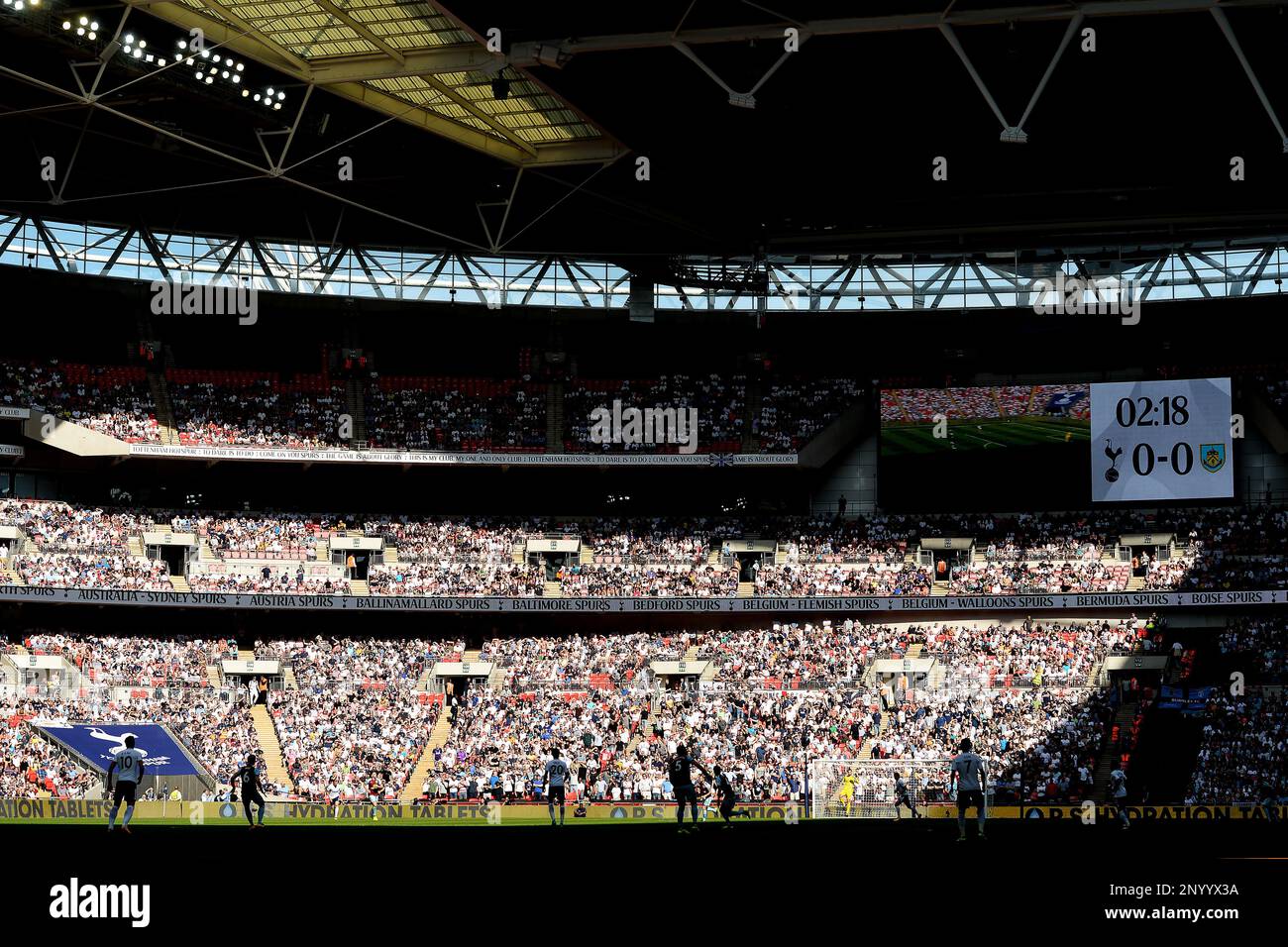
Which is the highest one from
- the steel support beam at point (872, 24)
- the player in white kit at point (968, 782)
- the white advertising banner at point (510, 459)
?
the steel support beam at point (872, 24)

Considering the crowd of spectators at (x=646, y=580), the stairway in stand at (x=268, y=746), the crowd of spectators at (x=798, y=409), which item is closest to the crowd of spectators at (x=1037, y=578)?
the crowd of spectators at (x=646, y=580)

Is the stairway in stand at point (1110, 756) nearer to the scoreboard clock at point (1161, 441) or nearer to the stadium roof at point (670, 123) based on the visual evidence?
the scoreboard clock at point (1161, 441)

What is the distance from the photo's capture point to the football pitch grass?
55.4 metres

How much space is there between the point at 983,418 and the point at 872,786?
2400 cm

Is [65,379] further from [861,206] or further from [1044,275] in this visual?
[1044,275]

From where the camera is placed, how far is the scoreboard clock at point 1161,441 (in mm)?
53156

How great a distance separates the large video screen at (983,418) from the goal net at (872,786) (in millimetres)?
19406

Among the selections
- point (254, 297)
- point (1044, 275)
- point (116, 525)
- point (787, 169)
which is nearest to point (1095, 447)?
point (1044, 275)

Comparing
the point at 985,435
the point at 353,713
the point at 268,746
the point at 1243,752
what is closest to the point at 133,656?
the point at 268,746

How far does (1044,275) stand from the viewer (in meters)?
56.8

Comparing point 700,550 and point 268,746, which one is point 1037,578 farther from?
point 268,746

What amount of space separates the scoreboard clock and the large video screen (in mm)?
867

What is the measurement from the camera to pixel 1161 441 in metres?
53.8

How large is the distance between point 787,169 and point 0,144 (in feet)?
80.9
